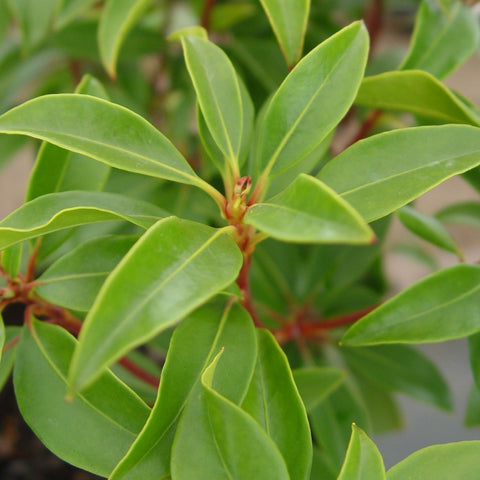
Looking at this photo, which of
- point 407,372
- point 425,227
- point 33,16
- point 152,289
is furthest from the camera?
point 407,372

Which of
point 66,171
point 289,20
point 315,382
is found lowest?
point 315,382

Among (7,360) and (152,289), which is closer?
(152,289)

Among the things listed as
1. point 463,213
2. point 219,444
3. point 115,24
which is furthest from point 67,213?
point 463,213

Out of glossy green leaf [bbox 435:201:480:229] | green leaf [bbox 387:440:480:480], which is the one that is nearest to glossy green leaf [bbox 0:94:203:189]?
green leaf [bbox 387:440:480:480]

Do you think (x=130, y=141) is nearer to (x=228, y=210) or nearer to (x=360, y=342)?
(x=228, y=210)

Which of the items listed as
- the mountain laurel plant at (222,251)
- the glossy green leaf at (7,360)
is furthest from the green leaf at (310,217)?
the glossy green leaf at (7,360)

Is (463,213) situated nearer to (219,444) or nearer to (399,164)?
(399,164)
